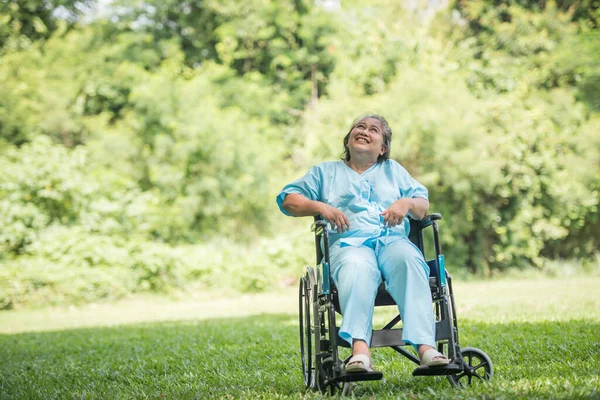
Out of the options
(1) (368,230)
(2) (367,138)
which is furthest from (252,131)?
(1) (368,230)

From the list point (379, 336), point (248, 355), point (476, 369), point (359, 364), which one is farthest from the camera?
point (248, 355)

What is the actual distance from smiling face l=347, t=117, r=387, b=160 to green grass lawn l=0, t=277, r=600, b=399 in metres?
1.16

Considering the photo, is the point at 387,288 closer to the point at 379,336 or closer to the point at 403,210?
the point at 379,336

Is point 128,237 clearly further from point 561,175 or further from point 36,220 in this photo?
point 561,175

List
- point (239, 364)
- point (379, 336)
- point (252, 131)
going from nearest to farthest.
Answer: point (379, 336) → point (239, 364) → point (252, 131)

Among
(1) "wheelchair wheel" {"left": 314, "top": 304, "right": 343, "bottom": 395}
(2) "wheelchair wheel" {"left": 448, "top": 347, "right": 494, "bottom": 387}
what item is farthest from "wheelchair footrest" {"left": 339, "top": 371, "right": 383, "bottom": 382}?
(2) "wheelchair wheel" {"left": 448, "top": 347, "right": 494, "bottom": 387}

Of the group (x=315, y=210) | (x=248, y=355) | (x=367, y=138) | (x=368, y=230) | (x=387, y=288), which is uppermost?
(x=367, y=138)

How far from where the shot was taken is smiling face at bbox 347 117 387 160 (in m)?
3.21

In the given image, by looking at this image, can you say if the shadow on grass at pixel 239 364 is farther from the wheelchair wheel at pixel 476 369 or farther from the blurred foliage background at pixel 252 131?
the blurred foliage background at pixel 252 131

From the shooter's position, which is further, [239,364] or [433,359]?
[239,364]

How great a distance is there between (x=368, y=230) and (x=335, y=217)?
23 cm

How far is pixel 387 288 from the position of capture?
2791mm

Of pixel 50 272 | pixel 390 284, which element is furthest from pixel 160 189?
pixel 390 284

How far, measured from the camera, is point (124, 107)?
15727 millimetres
